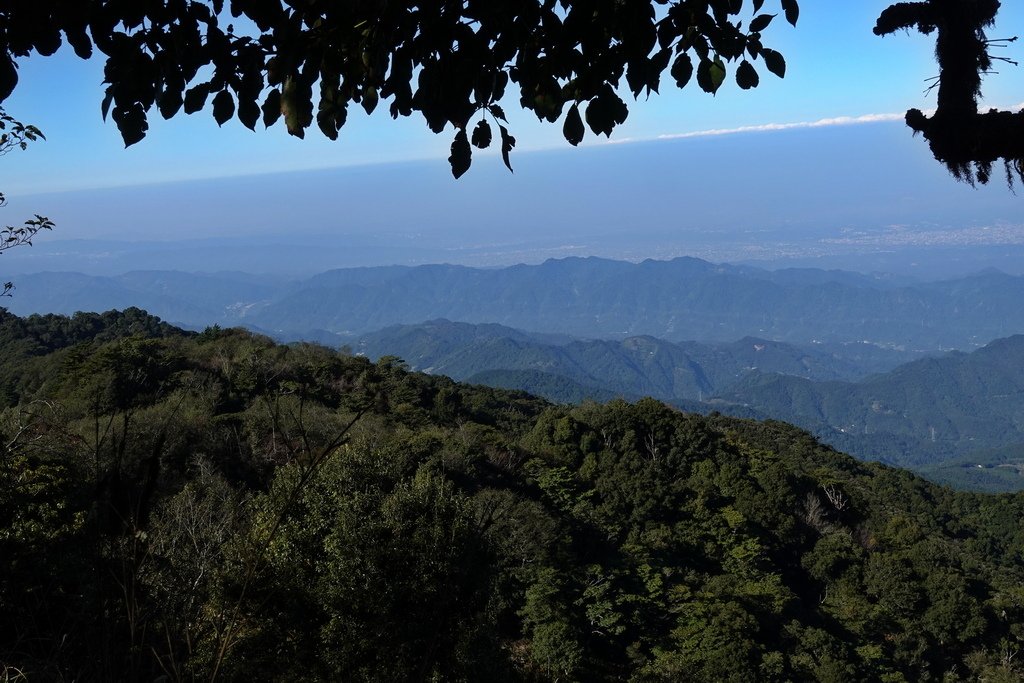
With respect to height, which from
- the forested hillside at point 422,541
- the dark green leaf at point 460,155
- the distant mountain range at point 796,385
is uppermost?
the dark green leaf at point 460,155

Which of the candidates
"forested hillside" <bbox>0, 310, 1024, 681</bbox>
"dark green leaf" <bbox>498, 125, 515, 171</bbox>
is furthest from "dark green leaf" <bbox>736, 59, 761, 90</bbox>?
"forested hillside" <bbox>0, 310, 1024, 681</bbox>

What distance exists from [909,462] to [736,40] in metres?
128

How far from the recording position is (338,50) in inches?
76.7

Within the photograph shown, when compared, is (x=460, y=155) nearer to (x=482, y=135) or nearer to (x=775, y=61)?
(x=482, y=135)

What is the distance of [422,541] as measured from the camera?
21.4ft

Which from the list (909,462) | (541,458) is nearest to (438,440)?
(541,458)

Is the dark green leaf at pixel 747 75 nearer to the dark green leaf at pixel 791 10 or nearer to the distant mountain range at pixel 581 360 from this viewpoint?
the dark green leaf at pixel 791 10

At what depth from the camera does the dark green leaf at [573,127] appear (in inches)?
81.4

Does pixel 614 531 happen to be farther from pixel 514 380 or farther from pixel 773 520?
pixel 514 380

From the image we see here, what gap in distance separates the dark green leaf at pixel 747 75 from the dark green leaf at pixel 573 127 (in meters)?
0.53

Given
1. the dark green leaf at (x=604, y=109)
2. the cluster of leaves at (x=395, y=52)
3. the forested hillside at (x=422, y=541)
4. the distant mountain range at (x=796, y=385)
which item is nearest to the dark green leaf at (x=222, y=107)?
the cluster of leaves at (x=395, y=52)

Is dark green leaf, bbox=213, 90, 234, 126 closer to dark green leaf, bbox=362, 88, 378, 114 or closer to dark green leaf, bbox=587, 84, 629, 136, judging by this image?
dark green leaf, bbox=362, 88, 378, 114

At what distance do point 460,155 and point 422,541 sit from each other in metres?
5.05

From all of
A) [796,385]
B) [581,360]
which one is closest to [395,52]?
[796,385]
